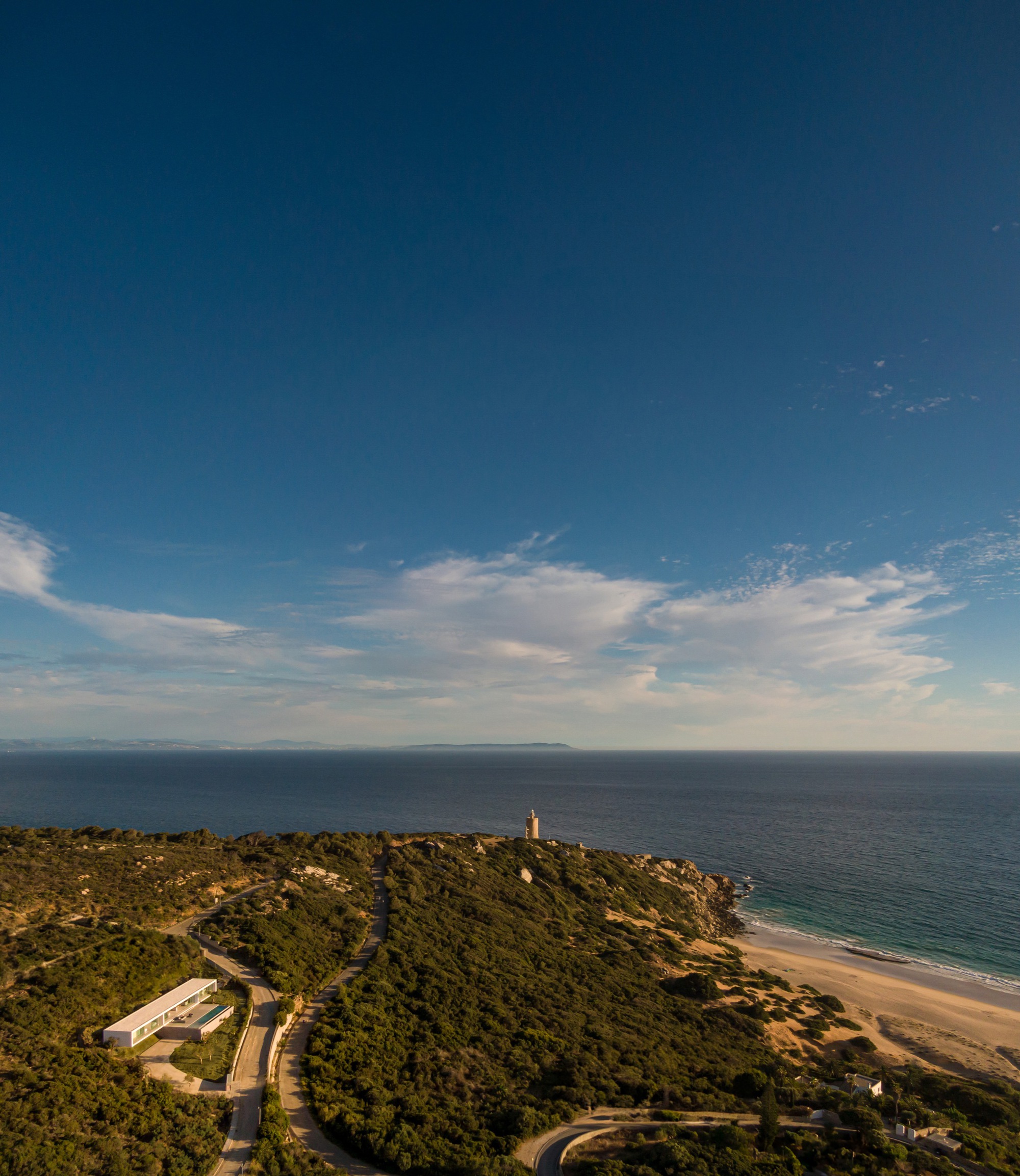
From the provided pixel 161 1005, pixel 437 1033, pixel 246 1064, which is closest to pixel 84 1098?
pixel 161 1005

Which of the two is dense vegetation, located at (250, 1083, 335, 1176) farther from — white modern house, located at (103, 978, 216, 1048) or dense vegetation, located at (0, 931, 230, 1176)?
white modern house, located at (103, 978, 216, 1048)

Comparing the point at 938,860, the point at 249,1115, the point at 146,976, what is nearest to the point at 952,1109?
the point at 249,1115

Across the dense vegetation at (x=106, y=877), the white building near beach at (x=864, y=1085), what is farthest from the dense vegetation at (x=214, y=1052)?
the white building near beach at (x=864, y=1085)

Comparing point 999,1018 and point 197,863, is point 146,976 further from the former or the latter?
point 999,1018

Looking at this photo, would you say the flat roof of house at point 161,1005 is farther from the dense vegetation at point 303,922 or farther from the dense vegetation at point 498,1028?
the dense vegetation at point 498,1028

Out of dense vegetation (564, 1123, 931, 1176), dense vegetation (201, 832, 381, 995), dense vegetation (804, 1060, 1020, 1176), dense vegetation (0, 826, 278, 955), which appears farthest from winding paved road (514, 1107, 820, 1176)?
dense vegetation (0, 826, 278, 955)
